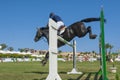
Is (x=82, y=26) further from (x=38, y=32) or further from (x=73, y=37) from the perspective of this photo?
(x=38, y=32)

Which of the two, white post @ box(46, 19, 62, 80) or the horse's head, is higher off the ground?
→ the horse's head

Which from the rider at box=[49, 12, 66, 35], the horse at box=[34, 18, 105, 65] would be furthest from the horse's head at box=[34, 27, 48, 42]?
the rider at box=[49, 12, 66, 35]

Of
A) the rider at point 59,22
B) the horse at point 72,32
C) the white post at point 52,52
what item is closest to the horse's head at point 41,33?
the horse at point 72,32

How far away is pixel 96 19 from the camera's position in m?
15.6

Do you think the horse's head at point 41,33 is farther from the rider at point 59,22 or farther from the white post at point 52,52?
the white post at point 52,52

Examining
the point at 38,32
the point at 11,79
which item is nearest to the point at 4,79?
the point at 11,79

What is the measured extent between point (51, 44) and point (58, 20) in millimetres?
7383

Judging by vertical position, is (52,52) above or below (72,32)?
below

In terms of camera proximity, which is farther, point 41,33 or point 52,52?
point 41,33

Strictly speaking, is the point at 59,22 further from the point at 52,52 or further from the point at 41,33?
the point at 52,52

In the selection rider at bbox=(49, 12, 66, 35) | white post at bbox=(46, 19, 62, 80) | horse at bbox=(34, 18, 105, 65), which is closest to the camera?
white post at bbox=(46, 19, 62, 80)

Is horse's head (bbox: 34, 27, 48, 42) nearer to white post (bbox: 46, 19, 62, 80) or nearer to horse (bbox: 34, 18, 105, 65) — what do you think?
horse (bbox: 34, 18, 105, 65)

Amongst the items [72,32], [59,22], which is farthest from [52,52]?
[72,32]

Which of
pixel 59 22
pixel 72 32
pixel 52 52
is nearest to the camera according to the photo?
pixel 52 52
